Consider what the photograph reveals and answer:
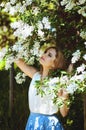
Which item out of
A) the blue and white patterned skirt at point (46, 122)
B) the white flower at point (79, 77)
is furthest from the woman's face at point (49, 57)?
the white flower at point (79, 77)

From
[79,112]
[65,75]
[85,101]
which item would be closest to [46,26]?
[65,75]

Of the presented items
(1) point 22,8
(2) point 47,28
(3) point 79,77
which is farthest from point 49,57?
(3) point 79,77

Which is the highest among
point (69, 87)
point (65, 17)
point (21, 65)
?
point (65, 17)

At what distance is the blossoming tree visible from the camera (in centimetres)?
399

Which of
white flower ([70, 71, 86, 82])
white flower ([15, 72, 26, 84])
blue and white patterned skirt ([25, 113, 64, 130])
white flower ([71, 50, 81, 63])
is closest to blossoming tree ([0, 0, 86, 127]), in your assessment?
white flower ([71, 50, 81, 63])

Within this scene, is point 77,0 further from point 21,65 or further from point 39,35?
point 21,65

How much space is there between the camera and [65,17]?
13.9 ft

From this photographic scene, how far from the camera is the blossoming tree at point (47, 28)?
3.99m

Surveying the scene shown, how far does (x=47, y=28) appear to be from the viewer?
4023 mm

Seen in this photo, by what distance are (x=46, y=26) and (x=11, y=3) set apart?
1.56 ft

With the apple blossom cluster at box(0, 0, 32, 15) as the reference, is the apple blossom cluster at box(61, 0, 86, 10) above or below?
below

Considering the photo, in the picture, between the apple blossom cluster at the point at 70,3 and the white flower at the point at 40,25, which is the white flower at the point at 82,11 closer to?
the apple blossom cluster at the point at 70,3

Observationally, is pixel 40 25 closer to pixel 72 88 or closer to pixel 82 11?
pixel 82 11

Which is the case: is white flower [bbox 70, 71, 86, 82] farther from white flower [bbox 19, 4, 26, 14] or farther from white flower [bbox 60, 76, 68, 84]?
white flower [bbox 19, 4, 26, 14]
